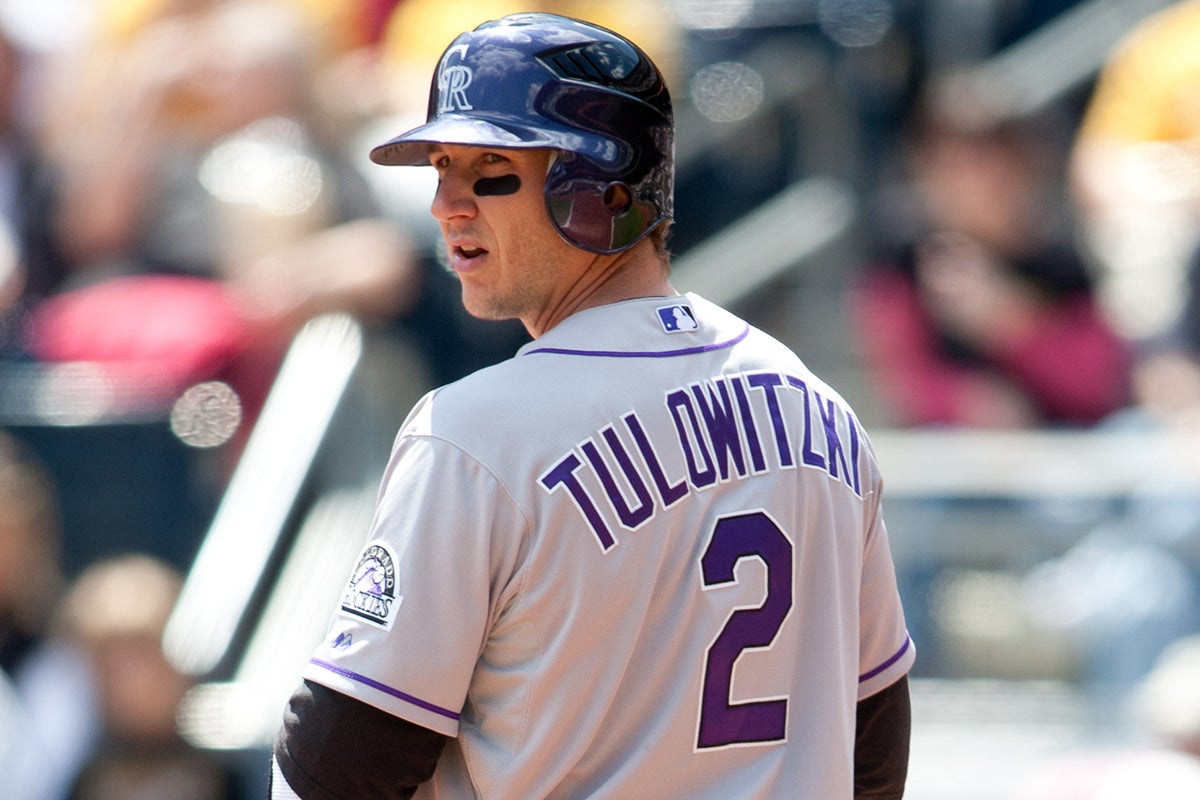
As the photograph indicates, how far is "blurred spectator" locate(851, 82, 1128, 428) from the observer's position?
4.84 m

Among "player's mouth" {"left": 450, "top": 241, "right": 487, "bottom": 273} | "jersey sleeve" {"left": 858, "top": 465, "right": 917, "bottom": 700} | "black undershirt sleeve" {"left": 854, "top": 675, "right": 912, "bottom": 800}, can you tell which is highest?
"player's mouth" {"left": 450, "top": 241, "right": 487, "bottom": 273}

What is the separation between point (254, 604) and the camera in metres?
4.12

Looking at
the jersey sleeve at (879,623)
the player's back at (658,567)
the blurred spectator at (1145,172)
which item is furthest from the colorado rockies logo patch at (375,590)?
the blurred spectator at (1145,172)

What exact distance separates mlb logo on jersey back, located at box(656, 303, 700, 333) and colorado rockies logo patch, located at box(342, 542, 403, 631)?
41 cm

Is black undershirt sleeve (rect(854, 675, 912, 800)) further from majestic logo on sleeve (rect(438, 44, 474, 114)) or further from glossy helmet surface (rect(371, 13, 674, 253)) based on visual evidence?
majestic logo on sleeve (rect(438, 44, 474, 114))

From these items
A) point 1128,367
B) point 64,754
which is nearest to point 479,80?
point 64,754

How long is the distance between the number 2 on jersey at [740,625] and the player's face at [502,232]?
1.18 ft

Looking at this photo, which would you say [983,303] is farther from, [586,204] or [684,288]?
[586,204]

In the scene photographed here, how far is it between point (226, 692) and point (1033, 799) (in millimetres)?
2020

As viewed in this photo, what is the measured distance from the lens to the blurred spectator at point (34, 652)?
3945mm

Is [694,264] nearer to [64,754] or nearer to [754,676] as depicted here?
[64,754]

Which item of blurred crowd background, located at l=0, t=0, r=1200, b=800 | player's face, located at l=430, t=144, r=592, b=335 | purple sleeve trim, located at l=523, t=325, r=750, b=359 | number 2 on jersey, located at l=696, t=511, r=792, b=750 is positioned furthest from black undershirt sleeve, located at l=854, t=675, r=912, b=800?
blurred crowd background, located at l=0, t=0, r=1200, b=800

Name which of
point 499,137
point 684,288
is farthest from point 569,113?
point 684,288

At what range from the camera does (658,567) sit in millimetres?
1673
